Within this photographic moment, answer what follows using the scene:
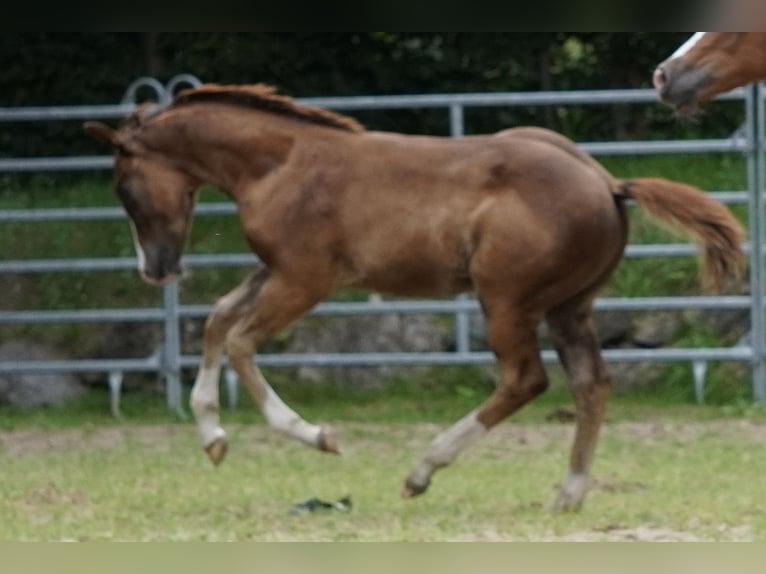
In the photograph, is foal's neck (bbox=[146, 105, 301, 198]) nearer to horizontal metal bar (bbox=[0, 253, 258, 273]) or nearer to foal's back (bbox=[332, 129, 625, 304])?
foal's back (bbox=[332, 129, 625, 304])

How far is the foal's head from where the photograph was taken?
5.92 meters

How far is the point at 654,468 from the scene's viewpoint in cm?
684

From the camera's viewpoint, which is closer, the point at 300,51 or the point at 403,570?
the point at 403,570

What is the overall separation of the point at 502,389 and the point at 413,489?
0.49 meters

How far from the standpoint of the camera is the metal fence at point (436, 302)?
9008 mm

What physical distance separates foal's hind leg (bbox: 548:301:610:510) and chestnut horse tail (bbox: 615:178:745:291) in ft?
1.62

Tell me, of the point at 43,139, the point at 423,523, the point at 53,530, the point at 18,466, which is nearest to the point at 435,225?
the point at 423,523

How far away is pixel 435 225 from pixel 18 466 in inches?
119

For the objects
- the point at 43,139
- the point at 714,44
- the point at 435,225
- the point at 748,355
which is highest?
the point at 714,44

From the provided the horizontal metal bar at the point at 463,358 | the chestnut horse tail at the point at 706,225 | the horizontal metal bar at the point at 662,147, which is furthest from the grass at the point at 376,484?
the horizontal metal bar at the point at 662,147

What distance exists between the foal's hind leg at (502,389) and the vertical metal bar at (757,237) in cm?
404

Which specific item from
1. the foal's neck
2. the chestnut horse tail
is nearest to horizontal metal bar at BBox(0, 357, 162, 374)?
the foal's neck

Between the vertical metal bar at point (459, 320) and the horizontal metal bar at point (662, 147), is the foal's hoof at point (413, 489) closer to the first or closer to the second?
the vertical metal bar at point (459, 320)

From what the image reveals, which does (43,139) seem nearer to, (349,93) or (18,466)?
(349,93)
